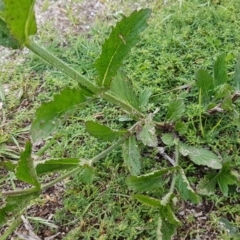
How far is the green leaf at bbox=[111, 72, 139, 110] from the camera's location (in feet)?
5.32

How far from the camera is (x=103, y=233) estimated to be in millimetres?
1649

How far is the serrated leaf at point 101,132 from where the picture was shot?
5.07ft

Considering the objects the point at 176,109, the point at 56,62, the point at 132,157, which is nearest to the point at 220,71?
the point at 176,109

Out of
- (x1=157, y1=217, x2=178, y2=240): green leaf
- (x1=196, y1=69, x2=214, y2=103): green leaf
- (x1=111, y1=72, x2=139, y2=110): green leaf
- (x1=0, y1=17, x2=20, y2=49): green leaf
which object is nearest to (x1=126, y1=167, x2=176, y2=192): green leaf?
(x1=157, y1=217, x2=178, y2=240): green leaf

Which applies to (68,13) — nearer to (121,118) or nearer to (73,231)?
(121,118)

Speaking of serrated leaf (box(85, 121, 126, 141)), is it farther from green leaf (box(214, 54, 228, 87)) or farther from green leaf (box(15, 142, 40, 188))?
green leaf (box(214, 54, 228, 87))

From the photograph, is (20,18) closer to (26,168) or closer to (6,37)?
(6,37)

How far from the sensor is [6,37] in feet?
4.08

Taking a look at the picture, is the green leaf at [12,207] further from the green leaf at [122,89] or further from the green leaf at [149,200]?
the green leaf at [122,89]

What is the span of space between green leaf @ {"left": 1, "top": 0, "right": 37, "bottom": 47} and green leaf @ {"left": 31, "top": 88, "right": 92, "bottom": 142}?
0.22 metres

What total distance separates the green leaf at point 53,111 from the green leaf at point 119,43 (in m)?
0.09

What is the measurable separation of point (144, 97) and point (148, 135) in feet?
0.81

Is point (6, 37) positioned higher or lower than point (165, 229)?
higher

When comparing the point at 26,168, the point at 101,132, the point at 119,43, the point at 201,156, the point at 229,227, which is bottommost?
Answer: the point at 229,227
